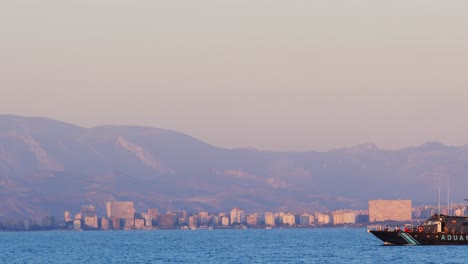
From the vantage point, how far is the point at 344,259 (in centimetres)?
19862

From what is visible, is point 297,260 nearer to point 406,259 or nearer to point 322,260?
point 322,260

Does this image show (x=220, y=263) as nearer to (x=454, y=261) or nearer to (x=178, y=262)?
(x=178, y=262)

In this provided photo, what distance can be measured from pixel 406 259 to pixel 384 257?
7282 millimetres

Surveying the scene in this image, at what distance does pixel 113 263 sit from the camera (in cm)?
19988

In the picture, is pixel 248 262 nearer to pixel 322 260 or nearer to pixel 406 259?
pixel 322 260

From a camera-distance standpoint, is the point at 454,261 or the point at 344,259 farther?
the point at 344,259

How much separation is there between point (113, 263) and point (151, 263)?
20.5 ft

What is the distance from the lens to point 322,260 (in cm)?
19662

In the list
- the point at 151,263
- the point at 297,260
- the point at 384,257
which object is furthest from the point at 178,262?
the point at 384,257

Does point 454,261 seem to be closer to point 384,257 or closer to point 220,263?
point 384,257

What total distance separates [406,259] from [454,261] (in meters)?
9.05

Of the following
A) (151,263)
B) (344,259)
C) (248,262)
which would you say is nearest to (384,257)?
(344,259)

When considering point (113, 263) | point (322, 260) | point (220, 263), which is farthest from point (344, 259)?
point (113, 263)

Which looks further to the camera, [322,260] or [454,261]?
[322,260]
